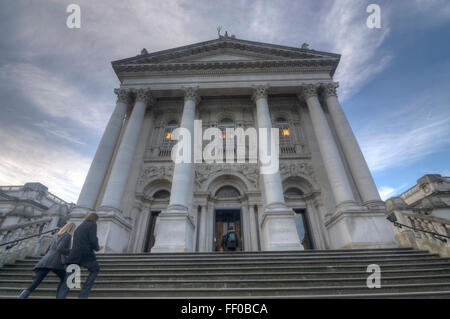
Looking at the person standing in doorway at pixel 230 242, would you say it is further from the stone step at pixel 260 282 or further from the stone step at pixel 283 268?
the stone step at pixel 260 282

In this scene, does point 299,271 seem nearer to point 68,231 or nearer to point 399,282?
point 399,282

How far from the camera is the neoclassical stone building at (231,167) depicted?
34.3 feet

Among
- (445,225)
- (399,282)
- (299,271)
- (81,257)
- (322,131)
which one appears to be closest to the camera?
(81,257)

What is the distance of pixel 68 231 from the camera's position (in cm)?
444

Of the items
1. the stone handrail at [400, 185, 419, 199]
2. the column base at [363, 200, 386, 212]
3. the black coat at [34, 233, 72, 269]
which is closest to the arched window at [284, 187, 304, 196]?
the column base at [363, 200, 386, 212]

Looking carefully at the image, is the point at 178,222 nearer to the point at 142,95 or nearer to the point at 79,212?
the point at 79,212

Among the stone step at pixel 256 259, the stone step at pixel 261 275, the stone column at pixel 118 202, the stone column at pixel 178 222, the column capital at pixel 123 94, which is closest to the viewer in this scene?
the stone step at pixel 261 275

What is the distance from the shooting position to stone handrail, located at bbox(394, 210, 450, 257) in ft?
23.4

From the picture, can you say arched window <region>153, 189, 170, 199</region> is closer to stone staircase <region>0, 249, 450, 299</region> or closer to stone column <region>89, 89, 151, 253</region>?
stone column <region>89, 89, 151, 253</region>

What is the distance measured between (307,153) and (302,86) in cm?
455

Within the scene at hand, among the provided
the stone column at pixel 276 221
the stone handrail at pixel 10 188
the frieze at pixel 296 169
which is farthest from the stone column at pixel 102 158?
the stone handrail at pixel 10 188

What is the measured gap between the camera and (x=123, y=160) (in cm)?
1261

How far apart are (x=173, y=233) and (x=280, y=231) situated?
4.76 meters
